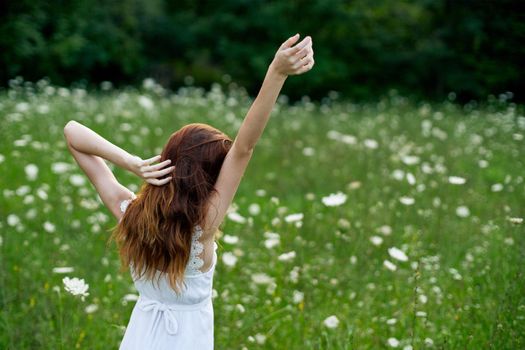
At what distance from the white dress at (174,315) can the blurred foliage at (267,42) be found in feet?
64.7

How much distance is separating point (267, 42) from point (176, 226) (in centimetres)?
2350

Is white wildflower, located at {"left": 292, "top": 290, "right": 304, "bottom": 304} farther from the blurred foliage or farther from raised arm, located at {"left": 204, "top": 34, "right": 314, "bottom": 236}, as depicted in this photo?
the blurred foliage

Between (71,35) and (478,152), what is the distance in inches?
699

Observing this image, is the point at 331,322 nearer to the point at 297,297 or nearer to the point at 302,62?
the point at 297,297

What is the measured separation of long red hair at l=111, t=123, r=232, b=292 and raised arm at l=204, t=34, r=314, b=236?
0.12ft

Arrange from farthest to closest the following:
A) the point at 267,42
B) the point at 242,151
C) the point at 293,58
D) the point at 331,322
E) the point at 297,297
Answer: the point at 267,42, the point at 297,297, the point at 331,322, the point at 242,151, the point at 293,58

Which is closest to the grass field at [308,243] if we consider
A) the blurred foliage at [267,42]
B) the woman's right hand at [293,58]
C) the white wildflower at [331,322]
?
the white wildflower at [331,322]

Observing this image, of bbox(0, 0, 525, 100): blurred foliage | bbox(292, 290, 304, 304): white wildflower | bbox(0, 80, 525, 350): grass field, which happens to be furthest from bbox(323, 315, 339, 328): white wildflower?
bbox(0, 0, 525, 100): blurred foliage

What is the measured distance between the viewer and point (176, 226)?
187 centimetres

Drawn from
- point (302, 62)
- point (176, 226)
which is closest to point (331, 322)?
point (176, 226)

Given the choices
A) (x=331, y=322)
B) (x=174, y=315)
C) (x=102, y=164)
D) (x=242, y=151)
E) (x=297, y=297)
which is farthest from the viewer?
(x=297, y=297)

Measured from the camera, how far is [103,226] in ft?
13.8

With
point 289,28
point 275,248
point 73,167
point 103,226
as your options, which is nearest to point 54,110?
point 73,167

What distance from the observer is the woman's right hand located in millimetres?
1609
